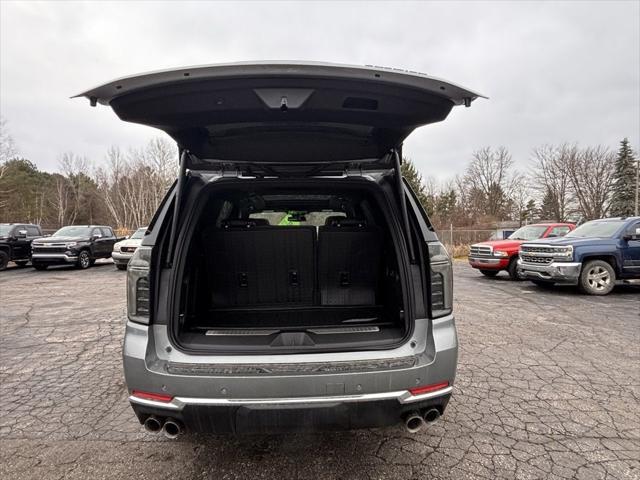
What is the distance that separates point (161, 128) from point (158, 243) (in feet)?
2.11

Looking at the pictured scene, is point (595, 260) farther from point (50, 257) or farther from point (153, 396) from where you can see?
point (50, 257)

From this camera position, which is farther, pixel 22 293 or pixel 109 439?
pixel 22 293

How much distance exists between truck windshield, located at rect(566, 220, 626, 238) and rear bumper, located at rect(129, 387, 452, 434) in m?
8.58

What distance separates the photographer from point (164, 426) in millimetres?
1804

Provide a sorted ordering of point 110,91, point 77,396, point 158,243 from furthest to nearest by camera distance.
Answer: point 77,396
point 158,243
point 110,91

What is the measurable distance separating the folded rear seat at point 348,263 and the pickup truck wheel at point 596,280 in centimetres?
697

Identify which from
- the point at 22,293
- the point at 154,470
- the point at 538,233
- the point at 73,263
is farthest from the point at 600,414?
the point at 73,263

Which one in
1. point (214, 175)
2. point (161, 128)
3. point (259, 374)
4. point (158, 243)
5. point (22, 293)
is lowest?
point (22, 293)

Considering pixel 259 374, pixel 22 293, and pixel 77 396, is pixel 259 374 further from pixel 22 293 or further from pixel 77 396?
pixel 22 293

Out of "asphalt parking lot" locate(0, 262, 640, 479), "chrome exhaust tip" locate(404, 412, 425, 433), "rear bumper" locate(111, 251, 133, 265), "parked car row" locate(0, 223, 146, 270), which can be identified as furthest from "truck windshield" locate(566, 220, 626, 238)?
"rear bumper" locate(111, 251, 133, 265)

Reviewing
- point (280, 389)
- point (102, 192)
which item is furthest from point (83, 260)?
point (102, 192)

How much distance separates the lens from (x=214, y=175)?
2340mm

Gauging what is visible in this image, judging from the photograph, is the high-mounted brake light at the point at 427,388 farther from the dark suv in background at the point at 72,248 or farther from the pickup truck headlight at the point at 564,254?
the dark suv in background at the point at 72,248

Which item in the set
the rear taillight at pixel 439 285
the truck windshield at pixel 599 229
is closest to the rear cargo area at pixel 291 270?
the rear taillight at pixel 439 285
